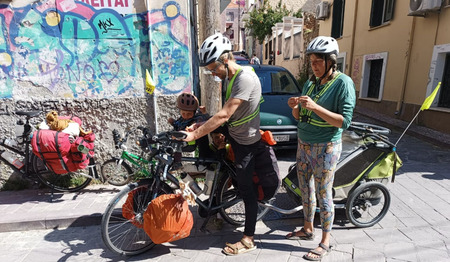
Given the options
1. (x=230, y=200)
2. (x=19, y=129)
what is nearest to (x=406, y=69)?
(x=230, y=200)

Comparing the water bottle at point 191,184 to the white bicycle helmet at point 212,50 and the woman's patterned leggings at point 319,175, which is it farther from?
the white bicycle helmet at point 212,50

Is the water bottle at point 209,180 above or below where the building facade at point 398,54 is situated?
below

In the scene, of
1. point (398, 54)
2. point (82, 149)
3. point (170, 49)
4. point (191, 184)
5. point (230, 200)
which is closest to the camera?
point (191, 184)

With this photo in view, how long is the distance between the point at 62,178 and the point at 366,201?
4054mm

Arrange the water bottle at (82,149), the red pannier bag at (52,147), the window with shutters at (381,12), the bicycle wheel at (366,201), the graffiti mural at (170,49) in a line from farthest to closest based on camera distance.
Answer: the window with shutters at (381,12)
the graffiti mural at (170,49)
the water bottle at (82,149)
the red pannier bag at (52,147)
the bicycle wheel at (366,201)

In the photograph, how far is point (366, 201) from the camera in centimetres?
306

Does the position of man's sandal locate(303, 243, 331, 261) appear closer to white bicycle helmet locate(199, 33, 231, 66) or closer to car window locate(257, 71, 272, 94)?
white bicycle helmet locate(199, 33, 231, 66)

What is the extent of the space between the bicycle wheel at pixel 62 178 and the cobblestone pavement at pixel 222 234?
12cm

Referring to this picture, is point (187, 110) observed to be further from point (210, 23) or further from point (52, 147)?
point (52, 147)

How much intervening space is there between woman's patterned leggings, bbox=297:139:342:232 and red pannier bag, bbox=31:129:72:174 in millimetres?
2810

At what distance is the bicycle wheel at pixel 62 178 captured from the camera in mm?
3807

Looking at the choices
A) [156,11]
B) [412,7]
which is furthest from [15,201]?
[412,7]

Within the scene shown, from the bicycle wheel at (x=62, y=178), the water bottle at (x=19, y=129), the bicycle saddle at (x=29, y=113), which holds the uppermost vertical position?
the bicycle saddle at (x=29, y=113)

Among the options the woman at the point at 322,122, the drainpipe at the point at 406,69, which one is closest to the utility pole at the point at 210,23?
the woman at the point at 322,122
